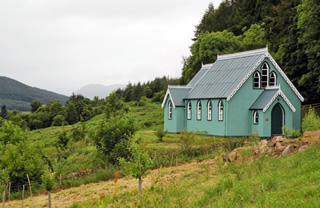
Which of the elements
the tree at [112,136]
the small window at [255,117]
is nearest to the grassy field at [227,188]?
the tree at [112,136]

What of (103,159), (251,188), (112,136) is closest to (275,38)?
(112,136)

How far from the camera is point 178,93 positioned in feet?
135

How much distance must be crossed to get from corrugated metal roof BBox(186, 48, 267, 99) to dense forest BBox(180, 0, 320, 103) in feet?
20.8

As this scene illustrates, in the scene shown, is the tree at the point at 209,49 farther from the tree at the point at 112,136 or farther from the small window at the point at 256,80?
the tree at the point at 112,136

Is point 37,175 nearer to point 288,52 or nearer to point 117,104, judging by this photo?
point 117,104

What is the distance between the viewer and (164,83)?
103m

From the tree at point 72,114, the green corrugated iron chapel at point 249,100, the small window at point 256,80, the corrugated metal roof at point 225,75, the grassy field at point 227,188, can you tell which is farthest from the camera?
the tree at point 72,114

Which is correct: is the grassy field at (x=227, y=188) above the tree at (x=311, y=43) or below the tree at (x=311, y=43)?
below

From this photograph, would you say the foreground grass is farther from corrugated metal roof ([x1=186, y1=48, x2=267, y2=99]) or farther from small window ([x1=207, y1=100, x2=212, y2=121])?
small window ([x1=207, y1=100, x2=212, y2=121])

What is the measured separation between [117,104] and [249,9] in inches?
2239

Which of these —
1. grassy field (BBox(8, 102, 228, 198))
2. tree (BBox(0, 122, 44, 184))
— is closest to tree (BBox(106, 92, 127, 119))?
grassy field (BBox(8, 102, 228, 198))

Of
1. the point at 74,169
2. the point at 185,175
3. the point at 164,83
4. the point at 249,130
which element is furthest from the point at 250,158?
the point at 164,83

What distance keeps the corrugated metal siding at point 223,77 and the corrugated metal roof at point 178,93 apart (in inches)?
32.7

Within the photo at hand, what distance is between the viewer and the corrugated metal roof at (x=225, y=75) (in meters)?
35.7
